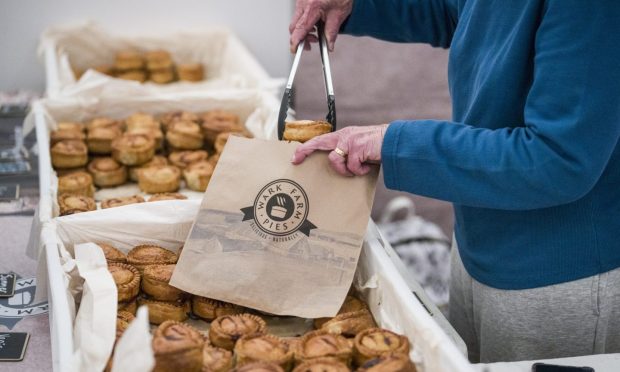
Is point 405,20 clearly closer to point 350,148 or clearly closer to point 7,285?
point 350,148

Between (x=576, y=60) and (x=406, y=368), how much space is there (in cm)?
61

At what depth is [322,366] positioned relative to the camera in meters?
1.27

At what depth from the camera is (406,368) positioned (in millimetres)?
1257

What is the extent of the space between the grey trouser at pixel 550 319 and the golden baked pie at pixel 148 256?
74cm

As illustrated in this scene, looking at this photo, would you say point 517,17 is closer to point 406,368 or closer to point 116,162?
point 406,368

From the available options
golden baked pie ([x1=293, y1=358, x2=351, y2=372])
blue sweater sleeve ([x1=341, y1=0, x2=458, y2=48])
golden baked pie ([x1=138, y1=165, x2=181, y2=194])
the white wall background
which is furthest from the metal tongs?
the white wall background

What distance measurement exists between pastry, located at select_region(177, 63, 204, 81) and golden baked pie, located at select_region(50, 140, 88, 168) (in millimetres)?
1160

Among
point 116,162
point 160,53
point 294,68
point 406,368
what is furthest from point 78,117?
point 406,368

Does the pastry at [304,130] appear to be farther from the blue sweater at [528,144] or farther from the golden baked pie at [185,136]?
the golden baked pie at [185,136]

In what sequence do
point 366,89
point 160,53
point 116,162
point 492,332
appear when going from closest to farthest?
point 492,332 → point 116,162 → point 160,53 → point 366,89

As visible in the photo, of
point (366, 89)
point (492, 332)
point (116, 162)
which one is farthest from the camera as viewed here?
point (366, 89)

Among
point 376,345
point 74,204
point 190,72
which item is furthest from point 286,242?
point 190,72

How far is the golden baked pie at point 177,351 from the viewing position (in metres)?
1.23

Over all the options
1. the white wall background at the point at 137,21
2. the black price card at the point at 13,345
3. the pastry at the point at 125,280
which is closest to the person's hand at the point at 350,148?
the pastry at the point at 125,280
